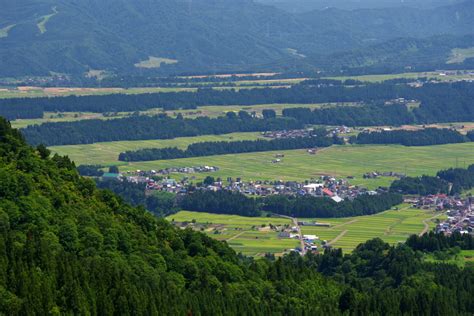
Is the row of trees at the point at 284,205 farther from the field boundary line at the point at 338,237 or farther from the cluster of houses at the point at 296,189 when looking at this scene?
the field boundary line at the point at 338,237

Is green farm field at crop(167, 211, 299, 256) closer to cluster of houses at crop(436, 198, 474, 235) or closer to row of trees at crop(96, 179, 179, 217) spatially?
row of trees at crop(96, 179, 179, 217)

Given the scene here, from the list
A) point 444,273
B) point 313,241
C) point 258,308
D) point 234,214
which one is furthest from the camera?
point 234,214

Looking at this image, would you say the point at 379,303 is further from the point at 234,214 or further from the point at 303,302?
the point at 234,214

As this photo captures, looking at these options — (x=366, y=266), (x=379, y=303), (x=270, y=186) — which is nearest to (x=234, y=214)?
(x=270, y=186)

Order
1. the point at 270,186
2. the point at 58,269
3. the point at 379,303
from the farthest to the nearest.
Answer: the point at 270,186 < the point at 379,303 < the point at 58,269

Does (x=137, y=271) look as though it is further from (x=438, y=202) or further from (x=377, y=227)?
(x=438, y=202)

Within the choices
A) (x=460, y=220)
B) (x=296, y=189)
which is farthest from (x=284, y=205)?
(x=460, y=220)

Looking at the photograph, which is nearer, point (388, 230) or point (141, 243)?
point (141, 243)

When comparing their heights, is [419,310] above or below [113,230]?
below
